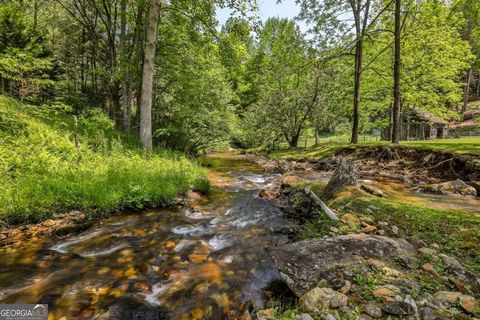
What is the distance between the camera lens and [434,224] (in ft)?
15.3

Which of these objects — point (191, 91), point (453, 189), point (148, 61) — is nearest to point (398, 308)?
point (453, 189)

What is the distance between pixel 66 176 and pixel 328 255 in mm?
6277

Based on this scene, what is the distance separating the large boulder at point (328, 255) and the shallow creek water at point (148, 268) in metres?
0.44

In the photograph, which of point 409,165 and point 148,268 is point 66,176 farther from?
point 409,165

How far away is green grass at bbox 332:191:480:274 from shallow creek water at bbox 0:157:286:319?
6.71 ft

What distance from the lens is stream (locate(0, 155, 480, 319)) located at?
3395 millimetres

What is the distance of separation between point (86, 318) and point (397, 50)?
15.6 m

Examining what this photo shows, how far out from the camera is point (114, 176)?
6953 millimetres

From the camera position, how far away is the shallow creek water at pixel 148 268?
339 cm

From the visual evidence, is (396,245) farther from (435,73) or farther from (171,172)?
(435,73)

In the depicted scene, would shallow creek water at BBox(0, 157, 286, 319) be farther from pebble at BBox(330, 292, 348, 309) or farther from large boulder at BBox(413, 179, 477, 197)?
large boulder at BBox(413, 179, 477, 197)

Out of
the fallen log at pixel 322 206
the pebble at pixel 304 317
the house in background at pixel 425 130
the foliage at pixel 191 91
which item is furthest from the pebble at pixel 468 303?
the house in background at pixel 425 130

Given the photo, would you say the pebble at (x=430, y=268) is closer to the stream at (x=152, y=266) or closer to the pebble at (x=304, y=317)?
the pebble at (x=304, y=317)

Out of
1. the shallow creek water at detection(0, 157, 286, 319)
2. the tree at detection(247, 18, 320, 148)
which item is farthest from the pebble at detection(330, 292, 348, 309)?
the tree at detection(247, 18, 320, 148)
